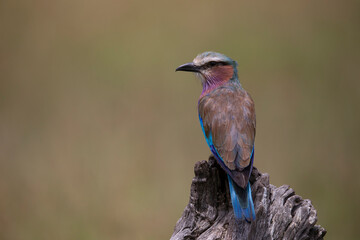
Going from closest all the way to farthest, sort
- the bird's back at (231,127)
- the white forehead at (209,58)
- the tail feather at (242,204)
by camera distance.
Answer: the tail feather at (242,204)
the bird's back at (231,127)
the white forehead at (209,58)

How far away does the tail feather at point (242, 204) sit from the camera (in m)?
2.02

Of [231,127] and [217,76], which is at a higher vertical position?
[217,76]

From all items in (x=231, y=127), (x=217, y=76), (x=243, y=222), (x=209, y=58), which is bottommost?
(x=243, y=222)

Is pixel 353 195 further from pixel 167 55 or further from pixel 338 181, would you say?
pixel 167 55

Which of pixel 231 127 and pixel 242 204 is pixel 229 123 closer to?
pixel 231 127

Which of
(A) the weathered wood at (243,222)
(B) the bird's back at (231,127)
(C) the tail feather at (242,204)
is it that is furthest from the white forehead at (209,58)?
(C) the tail feather at (242,204)

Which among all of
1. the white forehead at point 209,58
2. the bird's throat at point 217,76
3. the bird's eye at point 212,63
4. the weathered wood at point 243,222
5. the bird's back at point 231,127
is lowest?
the weathered wood at point 243,222

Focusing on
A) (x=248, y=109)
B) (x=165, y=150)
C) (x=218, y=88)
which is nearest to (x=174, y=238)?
(x=248, y=109)

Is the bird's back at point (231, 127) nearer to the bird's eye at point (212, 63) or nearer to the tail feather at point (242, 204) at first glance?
the tail feather at point (242, 204)

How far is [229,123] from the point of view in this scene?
2395 mm

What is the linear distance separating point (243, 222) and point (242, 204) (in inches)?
5.2

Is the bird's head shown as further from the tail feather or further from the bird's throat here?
the tail feather

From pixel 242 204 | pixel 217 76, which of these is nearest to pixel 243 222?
pixel 242 204

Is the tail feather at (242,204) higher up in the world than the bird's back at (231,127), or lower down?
lower down
